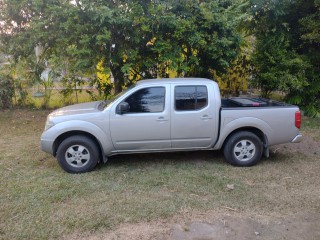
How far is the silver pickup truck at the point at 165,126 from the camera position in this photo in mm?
5230

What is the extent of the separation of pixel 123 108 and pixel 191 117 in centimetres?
118

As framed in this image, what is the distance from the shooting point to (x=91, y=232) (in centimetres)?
363

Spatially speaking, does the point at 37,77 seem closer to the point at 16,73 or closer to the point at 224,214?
the point at 16,73

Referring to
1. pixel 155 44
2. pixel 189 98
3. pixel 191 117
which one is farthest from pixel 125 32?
pixel 191 117

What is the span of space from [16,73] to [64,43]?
8.86 ft

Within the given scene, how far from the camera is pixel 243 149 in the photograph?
5.57 meters

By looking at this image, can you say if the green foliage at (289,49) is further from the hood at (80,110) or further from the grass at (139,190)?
the hood at (80,110)

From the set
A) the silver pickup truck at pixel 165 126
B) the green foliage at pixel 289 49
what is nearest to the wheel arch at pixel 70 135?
the silver pickup truck at pixel 165 126

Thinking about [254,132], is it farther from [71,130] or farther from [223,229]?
[71,130]

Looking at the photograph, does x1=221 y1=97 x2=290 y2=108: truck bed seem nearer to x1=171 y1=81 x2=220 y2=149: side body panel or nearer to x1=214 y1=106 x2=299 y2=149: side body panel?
x1=214 y1=106 x2=299 y2=149: side body panel

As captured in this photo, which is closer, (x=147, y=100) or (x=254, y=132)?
(x=147, y=100)

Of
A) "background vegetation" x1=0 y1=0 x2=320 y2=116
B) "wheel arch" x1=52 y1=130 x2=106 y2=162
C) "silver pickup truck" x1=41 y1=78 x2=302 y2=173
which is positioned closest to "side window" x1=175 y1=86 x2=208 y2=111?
"silver pickup truck" x1=41 y1=78 x2=302 y2=173

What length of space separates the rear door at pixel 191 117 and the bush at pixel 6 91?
6976 mm

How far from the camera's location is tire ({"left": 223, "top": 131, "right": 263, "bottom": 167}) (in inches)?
217
